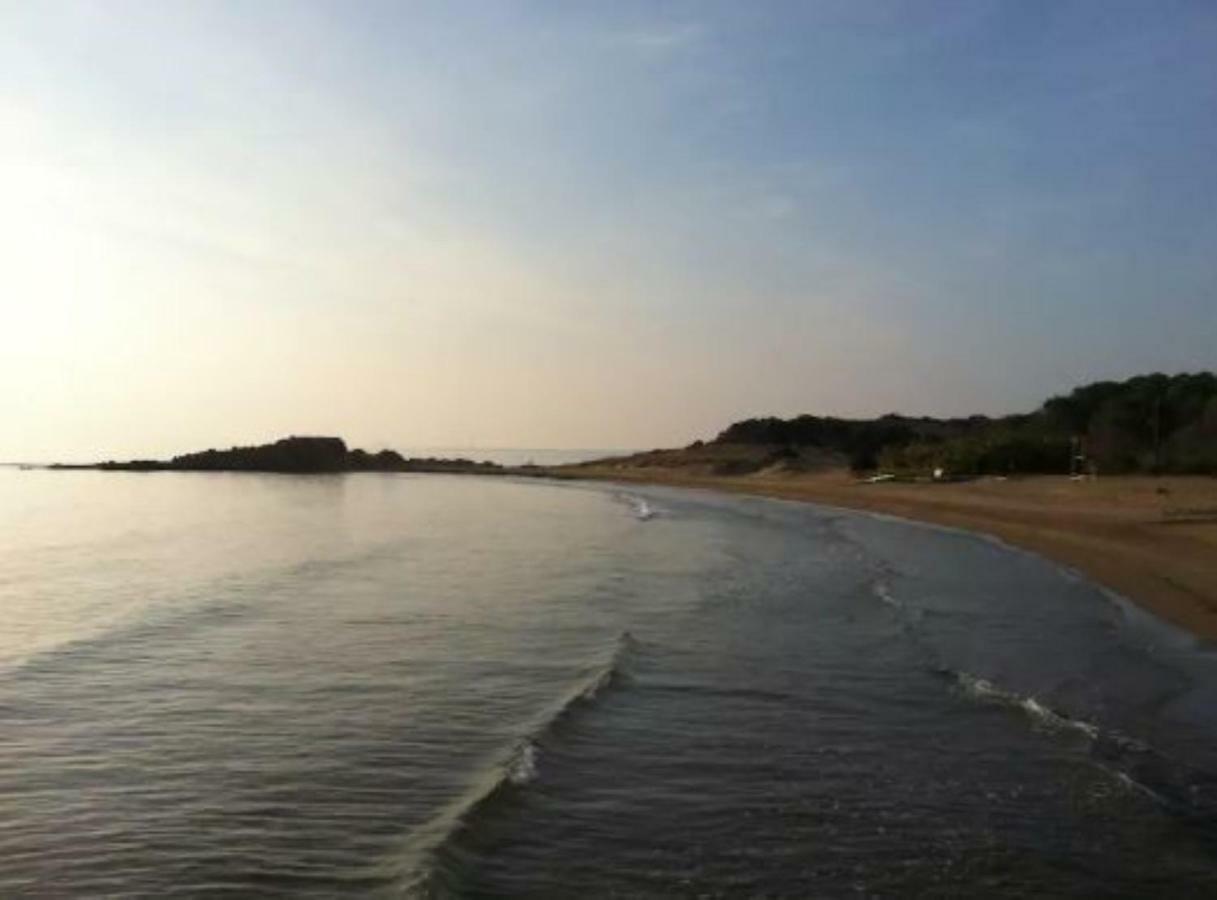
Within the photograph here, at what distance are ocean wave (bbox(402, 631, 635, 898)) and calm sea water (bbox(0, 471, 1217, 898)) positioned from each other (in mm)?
37

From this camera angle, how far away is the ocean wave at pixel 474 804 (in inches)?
322

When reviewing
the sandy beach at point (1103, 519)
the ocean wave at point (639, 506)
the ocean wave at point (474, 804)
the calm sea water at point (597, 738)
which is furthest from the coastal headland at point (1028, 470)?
the ocean wave at point (474, 804)

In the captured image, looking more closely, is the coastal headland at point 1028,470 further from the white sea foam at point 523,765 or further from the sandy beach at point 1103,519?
the white sea foam at point 523,765

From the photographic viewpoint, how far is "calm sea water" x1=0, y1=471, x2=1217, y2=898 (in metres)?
8.54

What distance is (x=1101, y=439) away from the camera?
71.6 meters

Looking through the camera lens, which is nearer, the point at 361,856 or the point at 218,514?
the point at 361,856

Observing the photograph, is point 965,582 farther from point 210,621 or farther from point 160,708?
point 160,708

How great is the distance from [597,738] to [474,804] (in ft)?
8.57

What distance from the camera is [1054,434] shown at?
77.2 meters

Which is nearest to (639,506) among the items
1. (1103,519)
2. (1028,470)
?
(1028,470)

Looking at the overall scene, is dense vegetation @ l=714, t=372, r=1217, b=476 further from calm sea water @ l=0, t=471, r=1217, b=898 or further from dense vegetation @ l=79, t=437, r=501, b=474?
dense vegetation @ l=79, t=437, r=501, b=474

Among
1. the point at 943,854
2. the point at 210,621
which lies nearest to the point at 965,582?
the point at 210,621

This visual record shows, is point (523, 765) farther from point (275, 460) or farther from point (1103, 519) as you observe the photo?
point (275, 460)

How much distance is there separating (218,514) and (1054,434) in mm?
48575
